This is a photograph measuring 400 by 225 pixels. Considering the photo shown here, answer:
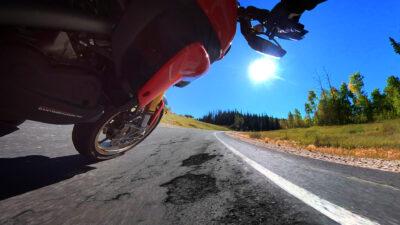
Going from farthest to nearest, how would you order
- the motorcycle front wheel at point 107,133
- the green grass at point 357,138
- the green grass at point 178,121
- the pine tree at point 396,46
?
the green grass at point 178,121, the pine tree at point 396,46, the green grass at point 357,138, the motorcycle front wheel at point 107,133

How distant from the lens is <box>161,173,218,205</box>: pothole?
2076 mm

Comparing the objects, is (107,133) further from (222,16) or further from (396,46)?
(396,46)

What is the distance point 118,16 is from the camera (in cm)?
187

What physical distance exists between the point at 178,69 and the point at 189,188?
1023 mm

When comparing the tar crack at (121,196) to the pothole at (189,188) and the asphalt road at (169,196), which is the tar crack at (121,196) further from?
the pothole at (189,188)

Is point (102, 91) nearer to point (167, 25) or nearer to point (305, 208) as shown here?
point (167, 25)

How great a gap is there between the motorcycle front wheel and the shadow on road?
7.8 inches

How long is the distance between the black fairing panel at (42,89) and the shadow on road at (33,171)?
1.71 ft

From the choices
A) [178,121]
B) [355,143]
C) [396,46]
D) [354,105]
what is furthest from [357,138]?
[178,121]

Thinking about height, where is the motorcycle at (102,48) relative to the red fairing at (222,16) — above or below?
below

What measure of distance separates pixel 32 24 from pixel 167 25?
2.50 feet

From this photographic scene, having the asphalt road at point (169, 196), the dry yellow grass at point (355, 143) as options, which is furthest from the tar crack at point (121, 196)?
the dry yellow grass at point (355, 143)

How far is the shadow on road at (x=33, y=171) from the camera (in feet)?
6.83

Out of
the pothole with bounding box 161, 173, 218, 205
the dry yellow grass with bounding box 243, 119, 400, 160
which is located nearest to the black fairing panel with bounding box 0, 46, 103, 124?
the pothole with bounding box 161, 173, 218, 205
